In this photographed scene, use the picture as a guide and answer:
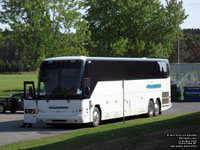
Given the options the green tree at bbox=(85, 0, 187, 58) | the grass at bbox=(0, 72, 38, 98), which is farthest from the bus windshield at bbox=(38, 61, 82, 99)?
the green tree at bbox=(85, 0, 187, 58)

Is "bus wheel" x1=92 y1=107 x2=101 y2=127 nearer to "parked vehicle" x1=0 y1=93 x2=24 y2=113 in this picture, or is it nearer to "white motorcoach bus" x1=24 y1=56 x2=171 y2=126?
"white motorcoach bus" x1=24 y1=56 x2=171 y2=126

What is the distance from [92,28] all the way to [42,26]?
12726 mm

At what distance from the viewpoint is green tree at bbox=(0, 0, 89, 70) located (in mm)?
45969

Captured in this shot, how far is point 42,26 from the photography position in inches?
1829

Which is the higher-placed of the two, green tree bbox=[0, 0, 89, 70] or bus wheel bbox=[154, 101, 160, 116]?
green tree bbox=[0, 0, 89, 70]

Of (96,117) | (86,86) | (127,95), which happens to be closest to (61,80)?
(86,86)

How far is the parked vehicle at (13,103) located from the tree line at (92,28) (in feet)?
44.0

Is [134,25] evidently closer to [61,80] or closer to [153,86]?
[153,86]

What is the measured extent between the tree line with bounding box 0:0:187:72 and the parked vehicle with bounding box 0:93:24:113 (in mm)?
13412

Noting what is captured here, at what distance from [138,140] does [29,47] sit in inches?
1395

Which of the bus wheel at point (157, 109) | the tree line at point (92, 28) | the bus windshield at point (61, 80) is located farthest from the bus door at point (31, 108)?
the tree line at point (92, 28)

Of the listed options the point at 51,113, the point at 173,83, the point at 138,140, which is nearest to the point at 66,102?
the point at 51,113

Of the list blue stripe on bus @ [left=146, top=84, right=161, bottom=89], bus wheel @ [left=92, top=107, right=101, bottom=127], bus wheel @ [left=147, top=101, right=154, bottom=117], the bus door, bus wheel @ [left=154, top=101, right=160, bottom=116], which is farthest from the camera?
bus wheel @ [left=154, top=101, right=160, bottom=116]

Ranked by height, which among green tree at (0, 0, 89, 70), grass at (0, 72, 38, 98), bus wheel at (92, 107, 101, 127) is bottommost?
bus wheel at (92, 107, 101, 127)
